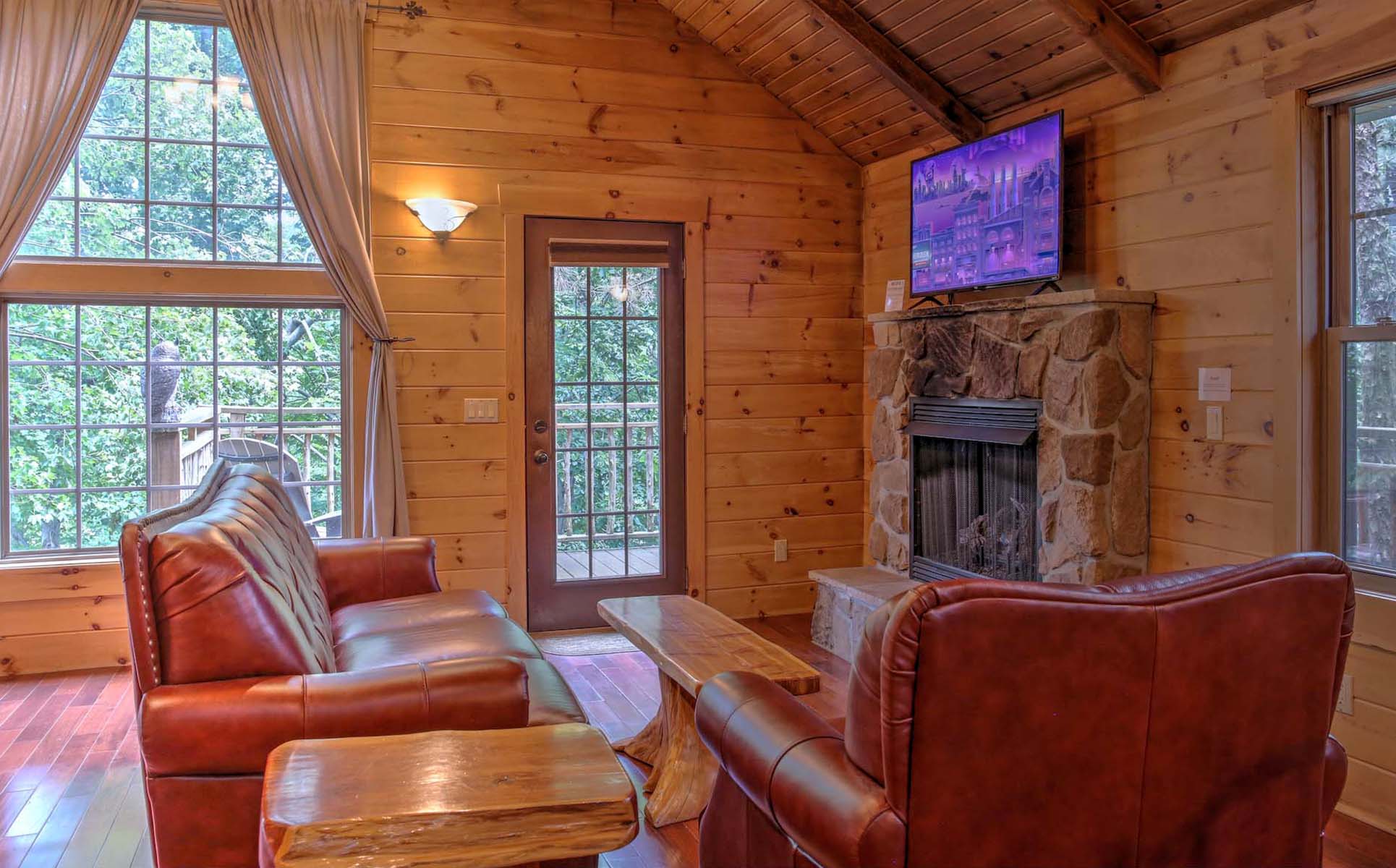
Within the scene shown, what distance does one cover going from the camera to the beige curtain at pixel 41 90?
13.6ft

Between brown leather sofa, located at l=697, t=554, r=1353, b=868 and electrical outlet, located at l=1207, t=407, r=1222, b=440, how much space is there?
1801 millimetres

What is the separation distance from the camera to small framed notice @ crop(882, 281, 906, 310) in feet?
16.3

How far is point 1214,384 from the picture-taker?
3398 millimetres

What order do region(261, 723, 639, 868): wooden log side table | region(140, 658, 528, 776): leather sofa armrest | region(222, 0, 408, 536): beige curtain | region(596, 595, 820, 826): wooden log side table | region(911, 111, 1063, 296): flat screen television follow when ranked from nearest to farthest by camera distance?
region(261, 723, 639, 868): wooden log side table
region(140, 658, 528, 776): leather sofa armrest
region(596, 595, 820, 826): wooden log side table
region(911, 111, 1063, 296): flat screen television
region(222, 0, 408, 536): beige curtain

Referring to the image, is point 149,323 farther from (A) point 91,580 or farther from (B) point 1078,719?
(B) point 1078,719

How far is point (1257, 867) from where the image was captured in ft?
5.55

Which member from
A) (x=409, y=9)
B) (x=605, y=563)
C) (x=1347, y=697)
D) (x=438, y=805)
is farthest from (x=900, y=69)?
(x=438, y=805)

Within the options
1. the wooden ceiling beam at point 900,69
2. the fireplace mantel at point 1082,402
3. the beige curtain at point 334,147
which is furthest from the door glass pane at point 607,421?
the fireplace mantel at point 1082,402

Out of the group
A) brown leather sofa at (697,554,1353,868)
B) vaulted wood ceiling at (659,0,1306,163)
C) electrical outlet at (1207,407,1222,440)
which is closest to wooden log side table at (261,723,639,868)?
brown leather sofa at (697,554,1353,868)

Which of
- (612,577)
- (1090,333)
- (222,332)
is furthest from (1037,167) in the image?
(222,332)

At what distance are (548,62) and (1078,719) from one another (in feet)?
13.9

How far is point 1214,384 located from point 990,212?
3.97ft

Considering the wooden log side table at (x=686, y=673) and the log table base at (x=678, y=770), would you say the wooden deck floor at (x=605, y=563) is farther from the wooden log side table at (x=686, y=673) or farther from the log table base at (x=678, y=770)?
the log table base at (x=678, y=770)

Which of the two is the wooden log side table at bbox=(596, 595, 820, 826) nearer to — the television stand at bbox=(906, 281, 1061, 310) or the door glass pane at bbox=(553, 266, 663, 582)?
the door glass pane at bbox=(553, 266, 663, 582)
